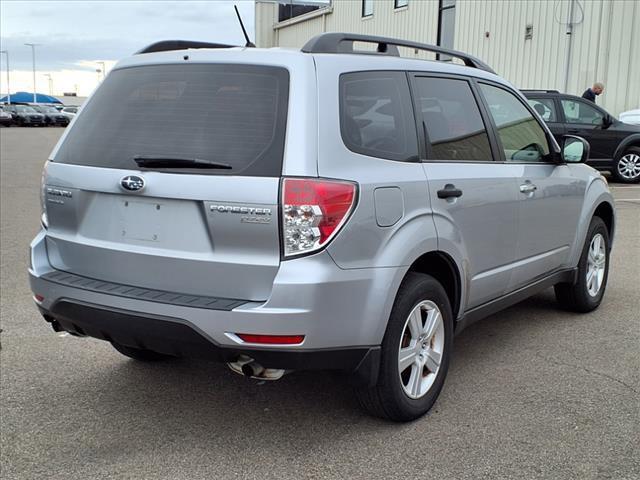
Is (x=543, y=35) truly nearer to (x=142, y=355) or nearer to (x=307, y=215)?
(x=142, y=355)

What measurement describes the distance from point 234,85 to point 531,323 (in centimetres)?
A: 312

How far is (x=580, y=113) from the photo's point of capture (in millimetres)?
14781

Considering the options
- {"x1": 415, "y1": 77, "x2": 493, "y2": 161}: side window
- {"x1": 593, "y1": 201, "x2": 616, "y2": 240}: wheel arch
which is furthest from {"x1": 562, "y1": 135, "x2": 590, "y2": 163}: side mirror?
{"x1": 415, "y1": 77, "x2": 493, "y2": 161}: side window

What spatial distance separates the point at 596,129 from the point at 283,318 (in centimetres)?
1336

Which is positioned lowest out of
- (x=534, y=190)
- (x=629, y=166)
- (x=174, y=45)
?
(x=629, y=166)

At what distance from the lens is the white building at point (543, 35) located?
18219 millimetres

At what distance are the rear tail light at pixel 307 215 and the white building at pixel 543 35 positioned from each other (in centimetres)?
1303

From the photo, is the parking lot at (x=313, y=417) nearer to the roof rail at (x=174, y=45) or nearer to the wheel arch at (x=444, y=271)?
the wheel arch at (x=444, y=271)

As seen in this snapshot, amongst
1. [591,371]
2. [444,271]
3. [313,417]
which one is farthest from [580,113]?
[313,417]

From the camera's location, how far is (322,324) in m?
3.02

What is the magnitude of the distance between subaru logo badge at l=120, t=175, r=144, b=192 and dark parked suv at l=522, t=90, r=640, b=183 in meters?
12.4

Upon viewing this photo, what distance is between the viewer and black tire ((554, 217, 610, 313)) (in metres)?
5.38

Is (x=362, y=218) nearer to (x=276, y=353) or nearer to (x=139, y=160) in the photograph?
(x=276, y=353)

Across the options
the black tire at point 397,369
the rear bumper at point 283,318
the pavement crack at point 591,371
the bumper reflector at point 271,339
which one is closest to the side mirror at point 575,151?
the pavement crack at point 591,371
